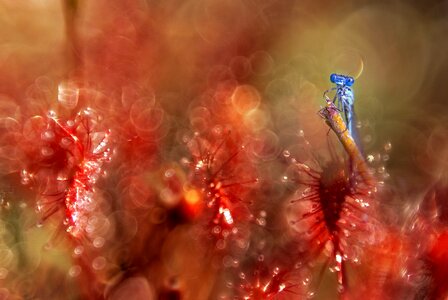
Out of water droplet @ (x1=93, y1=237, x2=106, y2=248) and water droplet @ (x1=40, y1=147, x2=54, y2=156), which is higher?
water droplet @ (x1=40, y1=147, x2=54, y2=156)

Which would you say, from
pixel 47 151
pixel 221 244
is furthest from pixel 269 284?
pixel 47 151

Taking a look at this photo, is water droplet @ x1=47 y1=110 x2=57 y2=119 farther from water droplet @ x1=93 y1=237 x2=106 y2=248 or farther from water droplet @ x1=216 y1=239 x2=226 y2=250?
water droplet @ x1=216 y1=239 x2=226 y2=250

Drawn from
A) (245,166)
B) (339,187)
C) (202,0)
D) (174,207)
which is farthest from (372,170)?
(202,0)

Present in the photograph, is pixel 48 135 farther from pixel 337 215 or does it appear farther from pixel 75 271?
pixel 337 215

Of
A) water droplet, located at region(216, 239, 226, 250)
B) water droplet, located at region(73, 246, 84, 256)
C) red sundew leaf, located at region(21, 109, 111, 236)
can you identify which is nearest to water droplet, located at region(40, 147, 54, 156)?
red sundew leaf, located at region(21, 109, 111, 236)

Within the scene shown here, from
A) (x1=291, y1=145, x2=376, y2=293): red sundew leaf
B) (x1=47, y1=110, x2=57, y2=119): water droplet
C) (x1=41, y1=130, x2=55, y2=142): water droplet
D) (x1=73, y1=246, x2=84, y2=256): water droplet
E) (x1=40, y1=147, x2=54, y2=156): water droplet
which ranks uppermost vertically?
(x1=47, y1=110, x2=57, y2=119): water droplet

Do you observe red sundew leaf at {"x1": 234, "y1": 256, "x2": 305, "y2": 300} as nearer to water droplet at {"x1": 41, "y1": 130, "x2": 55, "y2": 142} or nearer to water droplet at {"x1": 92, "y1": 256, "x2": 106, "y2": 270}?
water droplet at {"x1": 92, "y1": 256, "x2": 106, "y2": 270}

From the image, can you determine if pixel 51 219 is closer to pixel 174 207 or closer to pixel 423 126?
pixel 174 207

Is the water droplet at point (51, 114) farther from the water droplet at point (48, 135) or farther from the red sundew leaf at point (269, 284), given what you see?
the red sundew leaf at point (269, 284)
